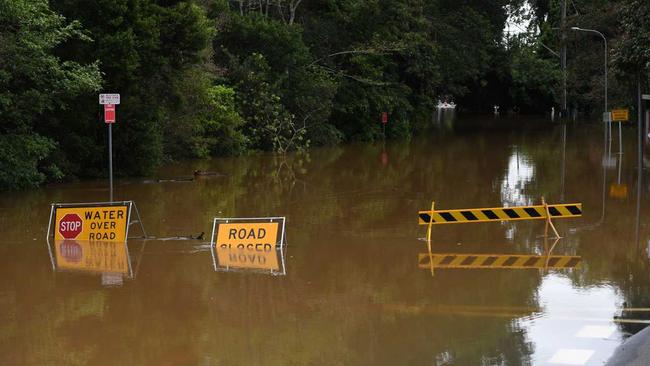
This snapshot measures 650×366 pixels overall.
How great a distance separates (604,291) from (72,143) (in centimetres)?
2118

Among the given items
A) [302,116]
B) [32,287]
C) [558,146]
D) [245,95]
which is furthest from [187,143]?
[32,287]

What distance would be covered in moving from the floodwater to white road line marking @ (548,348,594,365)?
0.02 metres

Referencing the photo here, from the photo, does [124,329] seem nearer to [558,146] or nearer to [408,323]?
[408,323]

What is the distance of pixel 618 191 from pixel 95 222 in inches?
648

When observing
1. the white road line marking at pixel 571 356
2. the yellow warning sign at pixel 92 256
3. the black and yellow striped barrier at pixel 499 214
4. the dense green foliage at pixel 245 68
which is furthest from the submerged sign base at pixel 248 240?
the dense green foliage at pixel 245 68

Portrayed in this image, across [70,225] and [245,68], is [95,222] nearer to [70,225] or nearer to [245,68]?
[70,225]

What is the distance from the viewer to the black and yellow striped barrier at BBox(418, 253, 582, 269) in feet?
50.0

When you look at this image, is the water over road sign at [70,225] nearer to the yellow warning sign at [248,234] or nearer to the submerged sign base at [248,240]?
the submerged sign base at [248,240]

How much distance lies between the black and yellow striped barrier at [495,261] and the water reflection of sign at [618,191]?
34.2 ft

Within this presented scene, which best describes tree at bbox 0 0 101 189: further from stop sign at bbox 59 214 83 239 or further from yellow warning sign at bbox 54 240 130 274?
yellow warning sign at bbox 54 240 130 274

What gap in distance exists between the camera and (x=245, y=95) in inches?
1797

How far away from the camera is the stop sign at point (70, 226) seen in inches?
687

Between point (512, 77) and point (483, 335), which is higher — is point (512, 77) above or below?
above

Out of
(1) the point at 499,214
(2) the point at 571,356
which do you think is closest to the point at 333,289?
(1) the point at 499,214
